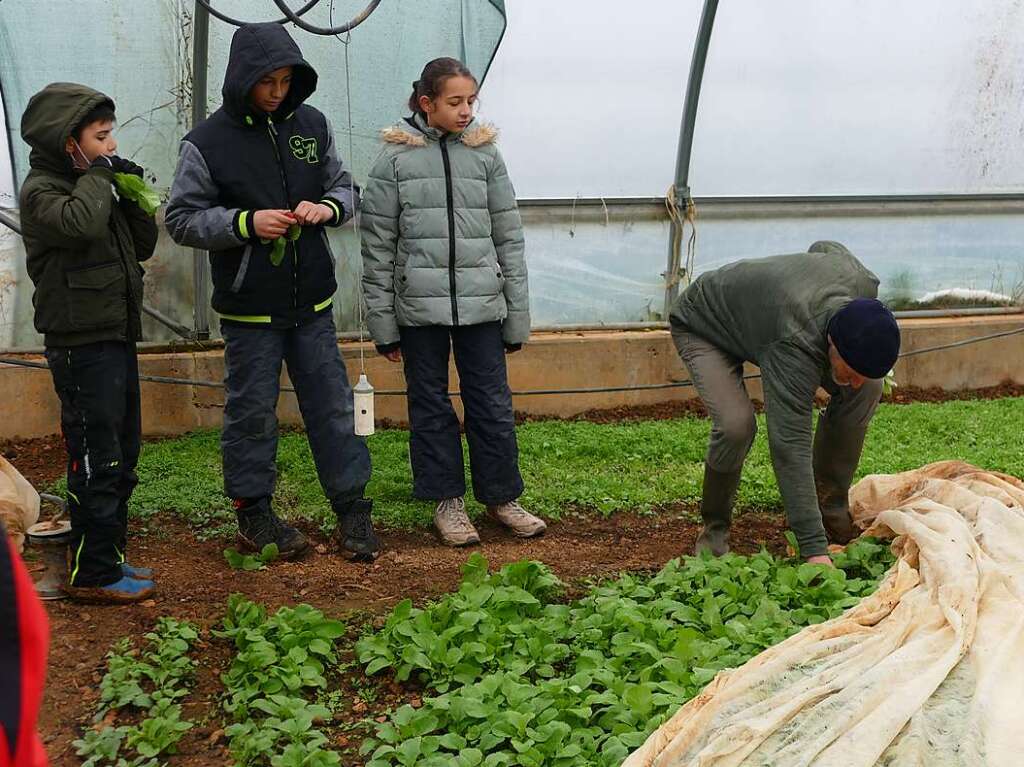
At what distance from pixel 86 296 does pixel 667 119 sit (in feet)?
14.0

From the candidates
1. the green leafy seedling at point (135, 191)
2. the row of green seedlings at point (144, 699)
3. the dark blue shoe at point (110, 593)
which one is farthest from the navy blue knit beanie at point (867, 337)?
the dark blue shoe at point (110, 593)

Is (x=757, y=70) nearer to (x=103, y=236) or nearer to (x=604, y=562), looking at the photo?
(x=604, y=562)

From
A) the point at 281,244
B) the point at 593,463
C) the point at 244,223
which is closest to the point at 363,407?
the point at 281,244

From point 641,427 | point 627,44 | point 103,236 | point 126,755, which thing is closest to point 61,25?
point 103,236

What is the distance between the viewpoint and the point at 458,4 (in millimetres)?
6598

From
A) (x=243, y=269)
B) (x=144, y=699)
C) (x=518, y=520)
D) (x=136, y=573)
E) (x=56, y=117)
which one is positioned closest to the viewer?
(x=144, y=699)

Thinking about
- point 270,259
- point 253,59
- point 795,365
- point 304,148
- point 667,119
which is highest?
point 253,59

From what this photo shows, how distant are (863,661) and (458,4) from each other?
4.34 metres

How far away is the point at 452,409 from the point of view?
17.4 feet

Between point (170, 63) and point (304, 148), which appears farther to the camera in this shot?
point (170, 63)

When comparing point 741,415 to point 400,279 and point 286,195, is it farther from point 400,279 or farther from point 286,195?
point 286,195

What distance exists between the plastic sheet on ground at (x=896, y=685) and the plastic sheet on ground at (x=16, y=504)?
260 centimetres

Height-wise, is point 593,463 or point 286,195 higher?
point 286,195

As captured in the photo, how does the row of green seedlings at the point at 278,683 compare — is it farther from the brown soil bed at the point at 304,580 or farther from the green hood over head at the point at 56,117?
the green hood over head at the point at 56,117
